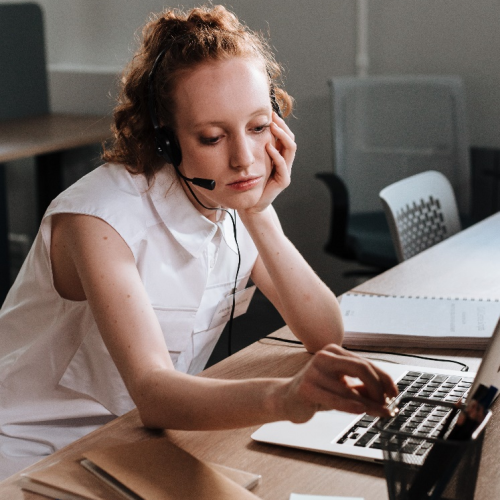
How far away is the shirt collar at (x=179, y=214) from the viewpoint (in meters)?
1.29

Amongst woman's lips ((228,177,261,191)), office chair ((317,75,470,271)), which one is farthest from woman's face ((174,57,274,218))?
office chair ((317,75,470,271))

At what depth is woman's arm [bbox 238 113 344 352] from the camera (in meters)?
1.33

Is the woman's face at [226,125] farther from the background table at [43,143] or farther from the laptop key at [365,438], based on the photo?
the background table at [43,143]

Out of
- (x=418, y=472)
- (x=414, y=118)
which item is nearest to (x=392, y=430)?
(x=418, y=472)

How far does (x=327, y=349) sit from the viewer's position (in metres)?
0.81

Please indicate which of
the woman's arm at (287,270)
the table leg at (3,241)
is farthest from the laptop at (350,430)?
the table leg at (3,241)

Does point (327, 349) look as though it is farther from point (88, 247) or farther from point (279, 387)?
point (88, 247)

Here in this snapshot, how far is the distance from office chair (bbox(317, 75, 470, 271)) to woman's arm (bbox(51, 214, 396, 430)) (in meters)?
1.75

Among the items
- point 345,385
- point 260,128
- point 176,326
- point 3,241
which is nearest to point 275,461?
point 345,385

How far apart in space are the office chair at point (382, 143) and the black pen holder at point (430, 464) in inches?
84.4

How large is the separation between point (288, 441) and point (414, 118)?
2.54 metres

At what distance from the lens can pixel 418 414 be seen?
3.21 feet

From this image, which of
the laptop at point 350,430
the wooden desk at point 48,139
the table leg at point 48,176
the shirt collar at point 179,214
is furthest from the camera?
the table leg at point 48,176

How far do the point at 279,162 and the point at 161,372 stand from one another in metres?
0.51
